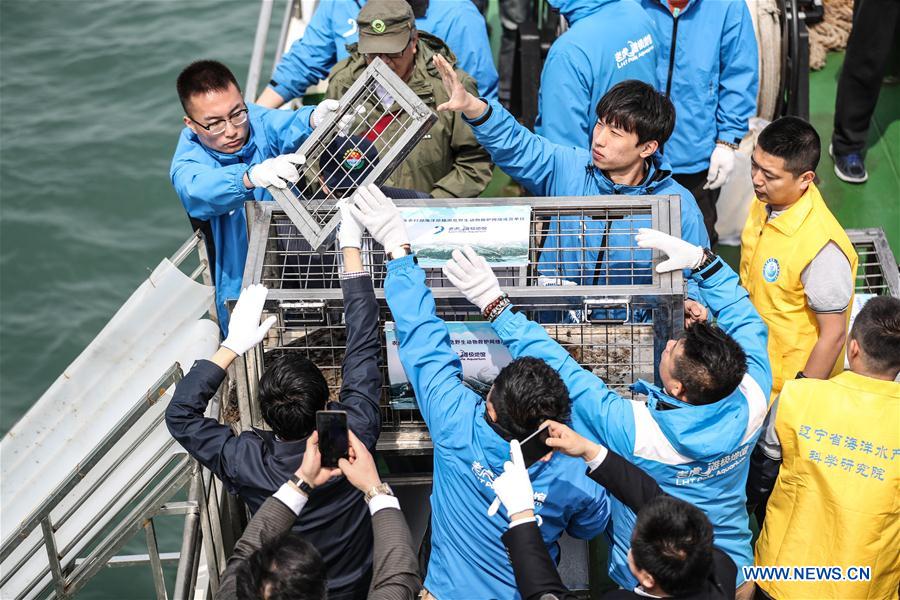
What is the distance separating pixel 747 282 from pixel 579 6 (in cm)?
173

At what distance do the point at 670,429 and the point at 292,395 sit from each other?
47.1 inches

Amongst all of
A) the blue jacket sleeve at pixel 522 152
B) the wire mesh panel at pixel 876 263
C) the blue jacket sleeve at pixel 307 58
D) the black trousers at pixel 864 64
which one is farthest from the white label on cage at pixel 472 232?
the black trousers at pixel 864 64

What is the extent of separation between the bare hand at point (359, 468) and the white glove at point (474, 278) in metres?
0.59

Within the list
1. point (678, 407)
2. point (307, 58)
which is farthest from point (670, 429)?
point (307, 58)

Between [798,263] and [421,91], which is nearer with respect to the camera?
[798,263]

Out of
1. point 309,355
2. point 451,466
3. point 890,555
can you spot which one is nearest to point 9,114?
point 309,355

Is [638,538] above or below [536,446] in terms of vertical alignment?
below

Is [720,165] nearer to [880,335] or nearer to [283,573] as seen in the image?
[880,335]

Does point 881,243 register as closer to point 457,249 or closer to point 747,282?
point 747,282

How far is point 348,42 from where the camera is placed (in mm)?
5344

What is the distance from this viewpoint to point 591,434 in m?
3.06

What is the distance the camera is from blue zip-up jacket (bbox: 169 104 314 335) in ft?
12.9

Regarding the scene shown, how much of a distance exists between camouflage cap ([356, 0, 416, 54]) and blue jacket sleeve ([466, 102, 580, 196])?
79 centimetres

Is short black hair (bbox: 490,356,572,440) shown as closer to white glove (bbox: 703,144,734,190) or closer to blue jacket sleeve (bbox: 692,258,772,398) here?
blue jacket sleeve (bbox: 692,258,772,398)
